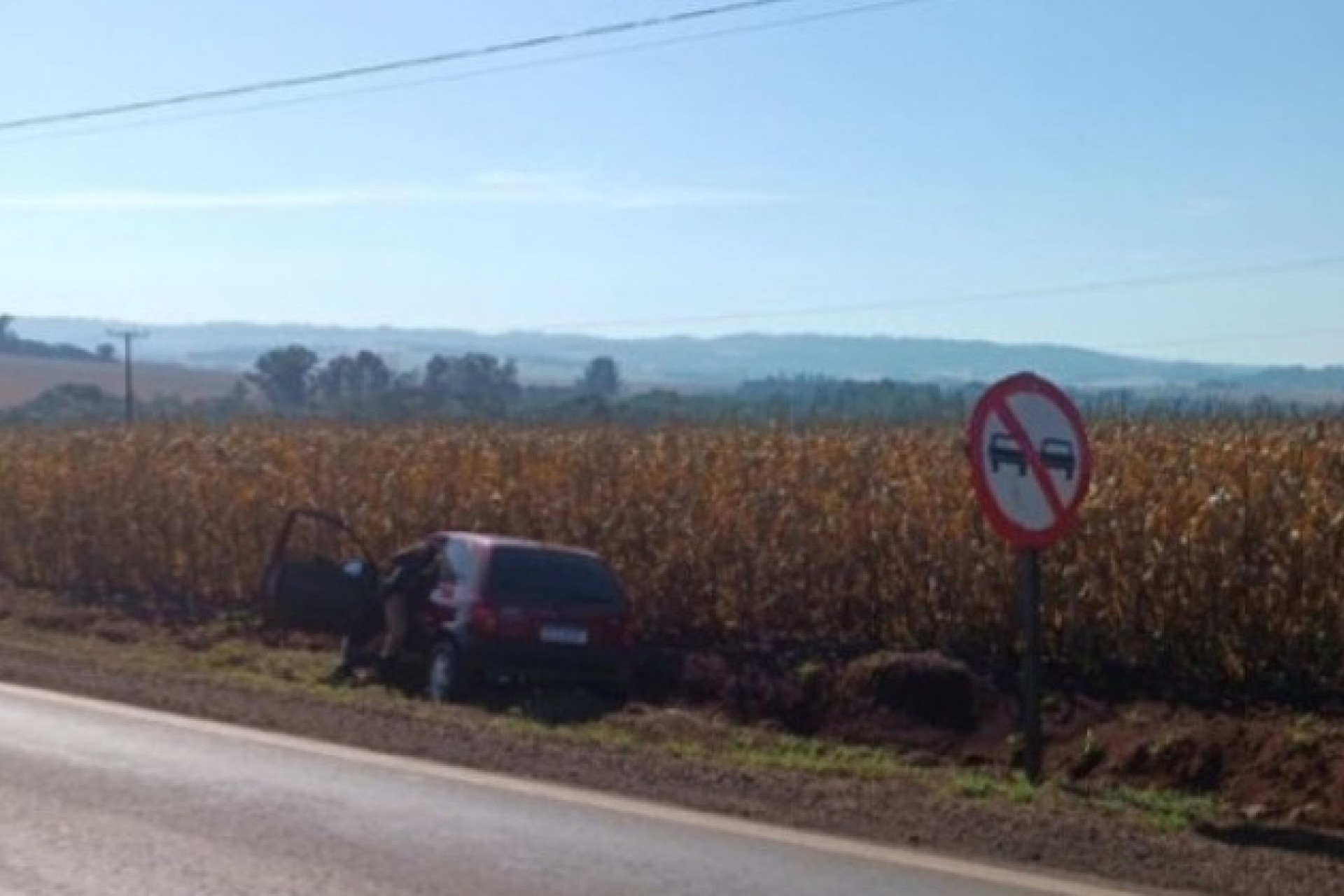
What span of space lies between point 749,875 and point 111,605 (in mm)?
19360

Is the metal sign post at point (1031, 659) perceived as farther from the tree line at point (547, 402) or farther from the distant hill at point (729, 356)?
the distant hill at point (729, 356)

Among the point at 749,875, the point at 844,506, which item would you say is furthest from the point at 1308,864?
the point at 844,506

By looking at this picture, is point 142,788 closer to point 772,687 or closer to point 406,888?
point 406,888

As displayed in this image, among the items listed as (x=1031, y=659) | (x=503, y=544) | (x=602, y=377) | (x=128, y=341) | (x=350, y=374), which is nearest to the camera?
(x=1031, y=659)

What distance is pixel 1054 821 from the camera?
11.8m

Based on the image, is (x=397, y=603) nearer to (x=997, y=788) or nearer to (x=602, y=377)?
(x=997, y=788)

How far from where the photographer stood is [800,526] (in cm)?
2192

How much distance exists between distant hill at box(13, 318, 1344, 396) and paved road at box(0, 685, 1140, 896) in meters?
21.2

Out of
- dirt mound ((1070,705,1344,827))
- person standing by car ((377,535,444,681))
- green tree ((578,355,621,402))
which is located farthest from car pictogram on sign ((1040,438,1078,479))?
Result: green tree ((578,355,621,402))

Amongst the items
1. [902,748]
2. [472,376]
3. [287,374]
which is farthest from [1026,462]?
[287,374]

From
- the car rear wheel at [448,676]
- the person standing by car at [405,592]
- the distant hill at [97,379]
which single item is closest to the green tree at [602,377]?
the distant hill at [97,379]

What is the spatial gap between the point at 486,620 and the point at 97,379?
7805 cm

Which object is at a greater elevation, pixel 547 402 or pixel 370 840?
pixel 547 402

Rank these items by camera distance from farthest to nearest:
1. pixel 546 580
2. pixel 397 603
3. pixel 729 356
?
pixel 729 356
pixel 397 603
pixel 546 580
